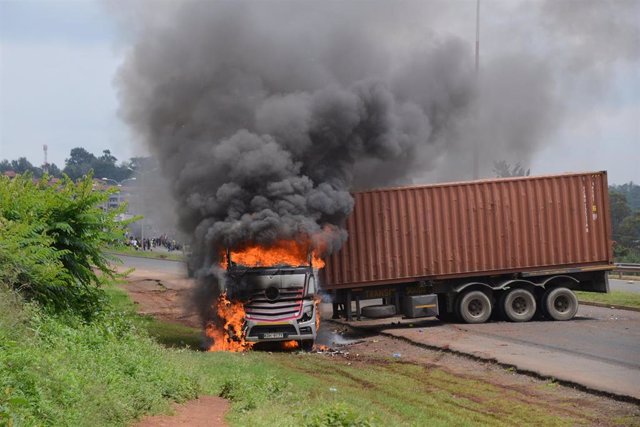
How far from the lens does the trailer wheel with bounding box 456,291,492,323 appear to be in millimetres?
21266

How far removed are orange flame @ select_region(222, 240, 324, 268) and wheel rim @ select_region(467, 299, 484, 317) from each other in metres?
5.38

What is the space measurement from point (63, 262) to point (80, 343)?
11.4 ft

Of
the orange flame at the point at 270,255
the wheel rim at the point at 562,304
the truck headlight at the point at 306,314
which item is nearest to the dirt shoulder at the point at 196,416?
the truck headlight at the point at 306,314

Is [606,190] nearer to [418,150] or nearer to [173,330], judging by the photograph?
[418,150]

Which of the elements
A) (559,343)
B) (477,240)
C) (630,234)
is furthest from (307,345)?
(630,234)

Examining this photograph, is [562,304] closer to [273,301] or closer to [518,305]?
[518,305]

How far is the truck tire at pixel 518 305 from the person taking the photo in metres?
21.5

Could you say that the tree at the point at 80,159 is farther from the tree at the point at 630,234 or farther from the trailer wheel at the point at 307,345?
the trailer wheel at the point at 307,345

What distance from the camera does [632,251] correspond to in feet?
186

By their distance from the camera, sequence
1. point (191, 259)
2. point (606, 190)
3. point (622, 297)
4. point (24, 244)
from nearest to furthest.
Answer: point (24, 244) → point (191, 259) → point (606, 190) → point (622, 297)

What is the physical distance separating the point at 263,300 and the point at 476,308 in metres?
6.64

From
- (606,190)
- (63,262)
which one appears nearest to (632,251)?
(606,190)

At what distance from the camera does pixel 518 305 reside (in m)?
21.7

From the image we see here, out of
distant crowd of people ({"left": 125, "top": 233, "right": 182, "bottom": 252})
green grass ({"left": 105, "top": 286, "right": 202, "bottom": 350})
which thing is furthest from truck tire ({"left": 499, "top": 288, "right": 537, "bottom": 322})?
distant crowd of people ({"left": 125, "top": 233, "right": 182, "bottom": 252})
